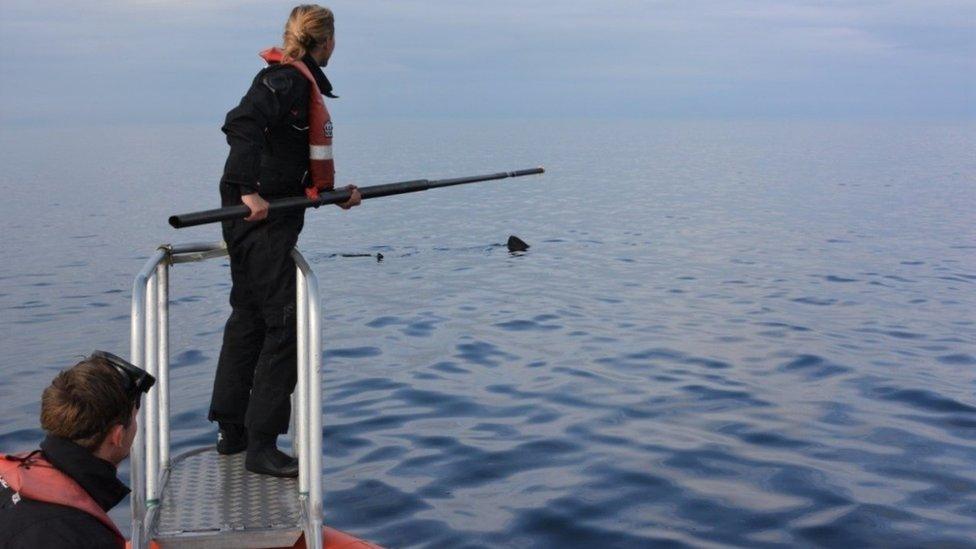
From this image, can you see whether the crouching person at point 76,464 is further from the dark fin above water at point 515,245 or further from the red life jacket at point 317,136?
the dark fin above water at point 515,245

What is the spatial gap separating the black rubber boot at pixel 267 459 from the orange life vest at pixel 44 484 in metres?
2.14

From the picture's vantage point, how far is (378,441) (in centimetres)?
973

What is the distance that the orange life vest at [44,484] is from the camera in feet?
10.2

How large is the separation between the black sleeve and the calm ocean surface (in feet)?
10.3

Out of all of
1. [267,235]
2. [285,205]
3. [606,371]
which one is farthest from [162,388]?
[606,371]

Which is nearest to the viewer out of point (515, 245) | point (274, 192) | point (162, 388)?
point (162, 388)

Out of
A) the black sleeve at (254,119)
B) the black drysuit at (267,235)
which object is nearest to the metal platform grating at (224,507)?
the black drysuit at (267,235)

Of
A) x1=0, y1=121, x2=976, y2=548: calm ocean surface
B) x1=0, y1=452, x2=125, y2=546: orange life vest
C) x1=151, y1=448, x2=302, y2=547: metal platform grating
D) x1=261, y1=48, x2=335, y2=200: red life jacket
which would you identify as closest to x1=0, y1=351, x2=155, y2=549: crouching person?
x1=0, y1=452, x2=125, y2=546: orange life vest

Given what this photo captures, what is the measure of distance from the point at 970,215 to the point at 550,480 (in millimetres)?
32056

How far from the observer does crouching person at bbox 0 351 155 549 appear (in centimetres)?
309

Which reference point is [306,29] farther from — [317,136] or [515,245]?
[515,245]

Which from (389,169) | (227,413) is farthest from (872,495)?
(389,169)

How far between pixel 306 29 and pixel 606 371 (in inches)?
305

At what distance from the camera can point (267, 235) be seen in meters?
5.25
